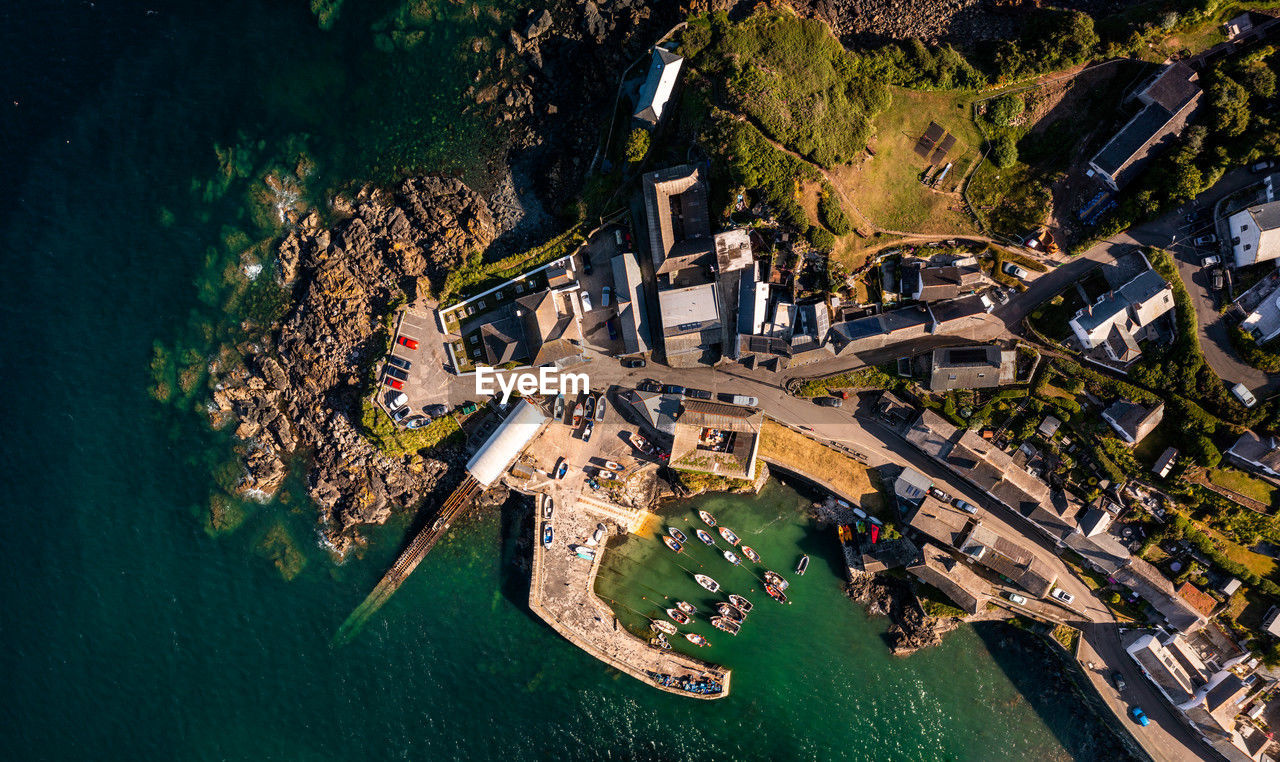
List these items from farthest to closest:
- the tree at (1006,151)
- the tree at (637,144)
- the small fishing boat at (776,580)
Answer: the small fishing boat at (776,580) < the tree at (637,144) < the tree at (1006,151)

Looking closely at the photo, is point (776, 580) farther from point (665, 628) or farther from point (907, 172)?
point (907, 172)

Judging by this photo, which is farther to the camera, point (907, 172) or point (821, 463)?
point (821, 463)

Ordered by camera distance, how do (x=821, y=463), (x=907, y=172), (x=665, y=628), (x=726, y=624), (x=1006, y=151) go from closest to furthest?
(x=1006, y=151) < (x=907, y=172) < (x=821, y=463) < (x=726, y=624) < (x=665, y=628)

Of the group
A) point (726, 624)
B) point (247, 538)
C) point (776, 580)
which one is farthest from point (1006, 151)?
point (247, 538)

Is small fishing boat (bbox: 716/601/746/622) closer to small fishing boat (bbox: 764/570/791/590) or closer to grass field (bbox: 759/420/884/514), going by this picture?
small fishing boat (bbox: 764/570/791/590)

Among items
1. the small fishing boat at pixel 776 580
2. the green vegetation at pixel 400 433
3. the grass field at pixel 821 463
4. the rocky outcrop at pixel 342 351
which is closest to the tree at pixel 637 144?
the rocky outcrop at pixel 342 351

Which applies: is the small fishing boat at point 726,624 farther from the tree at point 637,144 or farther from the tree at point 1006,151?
the tree at point 1006,151
